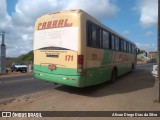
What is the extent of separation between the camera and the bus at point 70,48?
9484 millimetres

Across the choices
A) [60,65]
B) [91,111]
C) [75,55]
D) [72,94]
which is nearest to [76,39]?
[75,55]

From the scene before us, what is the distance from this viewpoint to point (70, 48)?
9.56m

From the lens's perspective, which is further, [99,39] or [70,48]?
[99,39]

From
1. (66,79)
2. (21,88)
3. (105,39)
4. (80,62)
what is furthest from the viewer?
(21,88)

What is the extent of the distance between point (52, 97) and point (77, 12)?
3.57 m

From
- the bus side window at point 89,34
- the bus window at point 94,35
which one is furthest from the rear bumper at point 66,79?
the bus window at point 94,35

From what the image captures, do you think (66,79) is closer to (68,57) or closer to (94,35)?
(68,57)

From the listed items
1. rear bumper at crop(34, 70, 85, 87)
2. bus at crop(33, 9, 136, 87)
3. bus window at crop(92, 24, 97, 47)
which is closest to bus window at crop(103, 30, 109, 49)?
bus at crop(33, 9, 136, 87)

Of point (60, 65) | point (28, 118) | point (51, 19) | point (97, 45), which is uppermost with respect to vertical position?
point (51, 19)

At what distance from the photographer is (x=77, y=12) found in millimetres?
9609

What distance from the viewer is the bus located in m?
9.48

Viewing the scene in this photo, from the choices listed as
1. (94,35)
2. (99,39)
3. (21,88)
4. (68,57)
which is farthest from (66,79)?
(21,88)

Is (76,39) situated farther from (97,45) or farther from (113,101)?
(113,101)

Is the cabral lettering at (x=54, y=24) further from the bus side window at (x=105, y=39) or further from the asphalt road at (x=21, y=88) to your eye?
the asphalt road at (x=21, y=88)
